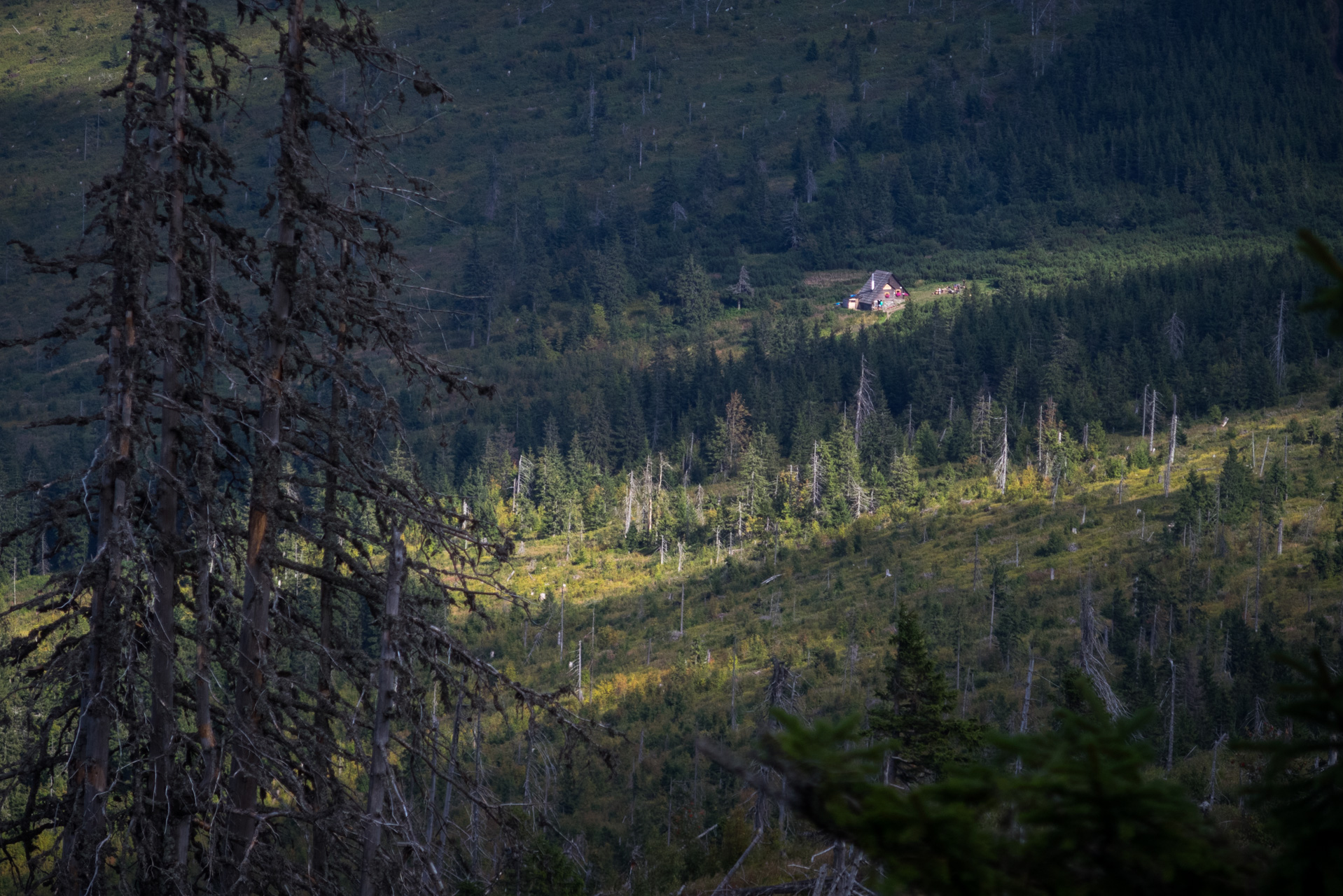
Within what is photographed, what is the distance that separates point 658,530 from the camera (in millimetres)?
79750

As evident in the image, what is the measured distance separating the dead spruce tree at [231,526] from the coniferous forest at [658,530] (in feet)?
0.22

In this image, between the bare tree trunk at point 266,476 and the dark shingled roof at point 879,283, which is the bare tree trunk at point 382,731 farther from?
the dark shingled roof at point 879,283

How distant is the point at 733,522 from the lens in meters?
78.1

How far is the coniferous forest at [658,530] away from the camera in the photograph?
9.07 metres

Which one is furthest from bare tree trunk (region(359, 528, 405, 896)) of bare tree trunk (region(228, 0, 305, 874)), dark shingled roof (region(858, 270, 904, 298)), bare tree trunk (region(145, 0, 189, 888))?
dark shingled roof (region(858, 270, 904, 298))

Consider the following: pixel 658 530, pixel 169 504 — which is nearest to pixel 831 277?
pixel 658 530

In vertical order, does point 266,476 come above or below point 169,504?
above

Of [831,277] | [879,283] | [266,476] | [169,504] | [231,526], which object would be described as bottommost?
[879,283]

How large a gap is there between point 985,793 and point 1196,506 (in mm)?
57664

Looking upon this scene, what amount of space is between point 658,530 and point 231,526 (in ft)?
229

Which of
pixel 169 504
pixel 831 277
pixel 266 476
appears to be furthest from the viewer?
pixel 831 277

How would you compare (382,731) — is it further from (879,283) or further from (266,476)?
(879,283)

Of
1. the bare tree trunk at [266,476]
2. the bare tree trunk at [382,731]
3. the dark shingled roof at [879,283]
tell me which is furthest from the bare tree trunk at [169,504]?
the dark shingled roof at [879,283]

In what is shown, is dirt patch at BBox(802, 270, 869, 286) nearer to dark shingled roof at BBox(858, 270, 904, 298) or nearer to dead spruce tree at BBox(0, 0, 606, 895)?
dark shingled roof at BBox(858, 270, 904, 298)
